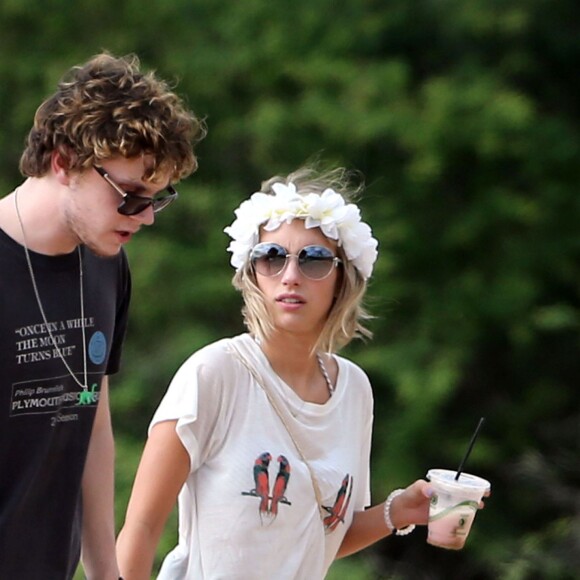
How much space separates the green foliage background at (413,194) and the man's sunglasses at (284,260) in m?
3.78

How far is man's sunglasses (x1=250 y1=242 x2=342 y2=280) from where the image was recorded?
265 centimetres

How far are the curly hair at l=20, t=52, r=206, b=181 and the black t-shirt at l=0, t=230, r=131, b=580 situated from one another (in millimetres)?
198

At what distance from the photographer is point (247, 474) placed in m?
2.44

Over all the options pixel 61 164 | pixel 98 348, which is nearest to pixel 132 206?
pixel 61 164

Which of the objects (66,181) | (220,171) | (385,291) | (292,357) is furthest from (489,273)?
(66,181)

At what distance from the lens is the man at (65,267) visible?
2.15 meters

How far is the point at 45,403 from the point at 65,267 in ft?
0.81

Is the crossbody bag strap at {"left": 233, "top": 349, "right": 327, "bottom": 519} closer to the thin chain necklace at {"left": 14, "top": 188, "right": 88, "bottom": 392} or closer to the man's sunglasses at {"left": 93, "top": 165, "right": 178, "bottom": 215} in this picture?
the thin chain necklace at {"left": 14, "top": 188, "right": 88, "bottom": 392}

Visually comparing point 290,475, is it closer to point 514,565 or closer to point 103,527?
point 103,527

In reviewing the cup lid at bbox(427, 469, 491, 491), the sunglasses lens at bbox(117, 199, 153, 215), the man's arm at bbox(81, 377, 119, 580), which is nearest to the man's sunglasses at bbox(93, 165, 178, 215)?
the sunglasses lens at bbox(117, 199, 153, 215)

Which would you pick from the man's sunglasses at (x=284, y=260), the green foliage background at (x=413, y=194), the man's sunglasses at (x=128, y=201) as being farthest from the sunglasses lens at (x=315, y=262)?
the green foliage background at (x=413, y=194)

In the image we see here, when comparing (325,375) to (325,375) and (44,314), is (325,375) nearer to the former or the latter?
(325,375)

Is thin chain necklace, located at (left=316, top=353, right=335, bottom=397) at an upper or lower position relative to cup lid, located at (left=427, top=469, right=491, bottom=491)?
upper

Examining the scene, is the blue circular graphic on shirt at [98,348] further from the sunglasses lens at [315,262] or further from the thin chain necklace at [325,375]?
the sunglasses lens at [315,262]
